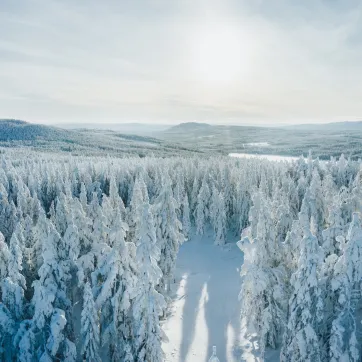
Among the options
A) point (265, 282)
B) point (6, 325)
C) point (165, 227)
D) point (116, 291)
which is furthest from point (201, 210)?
point (6, 325)

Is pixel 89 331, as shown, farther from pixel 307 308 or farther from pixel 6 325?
pixel 307 308

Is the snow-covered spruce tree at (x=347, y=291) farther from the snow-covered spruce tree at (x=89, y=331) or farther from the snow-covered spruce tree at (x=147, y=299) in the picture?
the snow-covered spruce tree at (x=89, y=331)

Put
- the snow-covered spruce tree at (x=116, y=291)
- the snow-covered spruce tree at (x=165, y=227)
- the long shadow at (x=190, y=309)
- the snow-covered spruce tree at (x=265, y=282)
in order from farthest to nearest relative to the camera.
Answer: the snow-covered spruce tree at (x=165, y=227) → the long shadow at (x=190, y=309) → the snow-covered spruce tree at (x=265, y=282) → the snow-covered spruce tree at (x=116, y=291)

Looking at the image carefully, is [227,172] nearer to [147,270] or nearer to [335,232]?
[335,232]

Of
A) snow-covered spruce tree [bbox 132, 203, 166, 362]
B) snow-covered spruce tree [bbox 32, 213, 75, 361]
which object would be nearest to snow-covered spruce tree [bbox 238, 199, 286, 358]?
snow-covered spruce tree [bbox 132, 203, 166, 362]

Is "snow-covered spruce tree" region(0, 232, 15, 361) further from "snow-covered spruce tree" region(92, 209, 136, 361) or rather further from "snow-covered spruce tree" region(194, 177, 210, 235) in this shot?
"snow-covered spruce tree" region(194, 177, 210, 235)

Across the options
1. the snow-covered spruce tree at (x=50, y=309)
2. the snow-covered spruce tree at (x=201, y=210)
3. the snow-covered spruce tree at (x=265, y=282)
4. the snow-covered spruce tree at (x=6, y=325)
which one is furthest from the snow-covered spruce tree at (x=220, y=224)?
the snow-covered spruce tree at (x=6, y=325)
